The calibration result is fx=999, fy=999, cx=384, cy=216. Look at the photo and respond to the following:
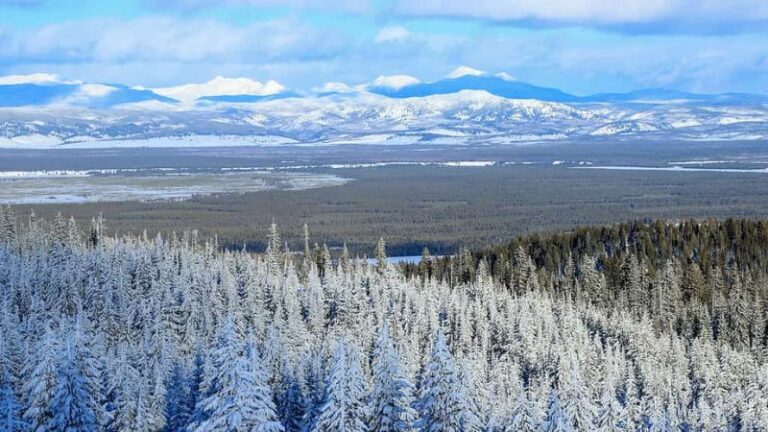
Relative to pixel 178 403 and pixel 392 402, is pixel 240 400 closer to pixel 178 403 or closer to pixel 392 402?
pixel 392 402

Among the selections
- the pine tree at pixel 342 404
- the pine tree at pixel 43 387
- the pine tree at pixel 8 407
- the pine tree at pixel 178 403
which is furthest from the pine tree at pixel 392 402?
the pine tree at pixel 8 407

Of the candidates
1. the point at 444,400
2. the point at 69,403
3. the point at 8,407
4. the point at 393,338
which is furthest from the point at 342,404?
the point at 393,338

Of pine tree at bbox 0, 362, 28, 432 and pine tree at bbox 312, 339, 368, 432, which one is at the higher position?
pine tree at bbox 312, 339, 368, 432

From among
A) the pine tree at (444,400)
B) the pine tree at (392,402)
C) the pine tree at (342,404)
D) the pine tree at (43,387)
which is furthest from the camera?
the pine tree at (43,387)

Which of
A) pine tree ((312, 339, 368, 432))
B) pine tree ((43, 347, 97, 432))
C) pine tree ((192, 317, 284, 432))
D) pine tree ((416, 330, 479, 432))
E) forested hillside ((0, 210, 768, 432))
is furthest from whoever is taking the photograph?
pine tree ((43, 347, 97, 432))

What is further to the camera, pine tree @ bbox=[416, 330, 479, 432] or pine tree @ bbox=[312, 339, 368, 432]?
pine tree @ bbox=[312, 339, 368, 432]

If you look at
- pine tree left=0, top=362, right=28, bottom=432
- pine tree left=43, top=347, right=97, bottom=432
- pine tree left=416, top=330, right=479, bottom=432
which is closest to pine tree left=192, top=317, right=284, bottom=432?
pine tree left=416, top=330, right=479, bottom=432

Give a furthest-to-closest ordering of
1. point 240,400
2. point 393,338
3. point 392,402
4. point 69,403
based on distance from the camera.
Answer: point 393,338
point 69,403
point 392,402
point 240,400

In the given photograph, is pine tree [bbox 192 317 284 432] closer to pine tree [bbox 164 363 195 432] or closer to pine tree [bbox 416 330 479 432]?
pine tree [bbox 416 330 479 432]

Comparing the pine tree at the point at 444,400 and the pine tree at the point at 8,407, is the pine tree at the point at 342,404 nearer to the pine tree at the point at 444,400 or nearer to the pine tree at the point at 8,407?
the pine tree at the point at 444,400
